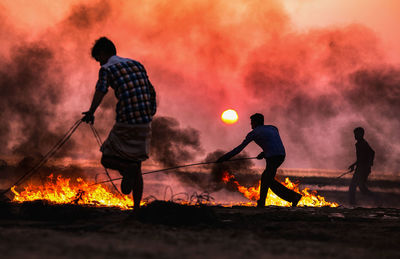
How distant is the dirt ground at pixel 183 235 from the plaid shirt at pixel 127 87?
119cm

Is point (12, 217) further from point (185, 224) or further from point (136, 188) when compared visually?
point (185, 224)

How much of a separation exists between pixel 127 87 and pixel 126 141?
2.28 feet

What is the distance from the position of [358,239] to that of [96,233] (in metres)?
2.65

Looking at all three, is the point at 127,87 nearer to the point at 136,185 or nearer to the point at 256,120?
the point at 136,185

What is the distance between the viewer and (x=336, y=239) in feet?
15.9

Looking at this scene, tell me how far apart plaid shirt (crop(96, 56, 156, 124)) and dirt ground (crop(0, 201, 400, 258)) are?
119 cm

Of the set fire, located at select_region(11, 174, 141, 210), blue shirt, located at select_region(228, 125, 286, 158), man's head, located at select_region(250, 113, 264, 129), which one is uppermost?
man's head, located at select_region(250, 113, 264, 129)

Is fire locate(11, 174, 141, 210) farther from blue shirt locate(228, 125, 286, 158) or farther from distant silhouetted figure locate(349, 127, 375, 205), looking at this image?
distant silhouetted figure locate(349, 127, 375, 205)

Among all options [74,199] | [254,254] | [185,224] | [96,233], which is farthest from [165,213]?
[74,199]

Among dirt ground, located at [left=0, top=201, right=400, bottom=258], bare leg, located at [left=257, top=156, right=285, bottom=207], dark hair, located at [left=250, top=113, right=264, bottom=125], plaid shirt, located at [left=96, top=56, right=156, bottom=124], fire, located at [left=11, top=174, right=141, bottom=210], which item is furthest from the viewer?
dark hair, located at [left=250, top=113, right=264, bottom=125]

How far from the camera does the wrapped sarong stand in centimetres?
615

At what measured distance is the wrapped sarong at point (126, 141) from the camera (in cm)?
615

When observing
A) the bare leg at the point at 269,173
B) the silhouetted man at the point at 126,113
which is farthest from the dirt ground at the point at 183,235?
the bare leg at the point at 269,173

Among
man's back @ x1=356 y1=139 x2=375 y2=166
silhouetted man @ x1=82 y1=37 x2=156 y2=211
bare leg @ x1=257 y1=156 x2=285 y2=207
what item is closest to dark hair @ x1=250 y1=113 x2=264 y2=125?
bare leg @ x1=257 y1=156 x2=285 y2=207
